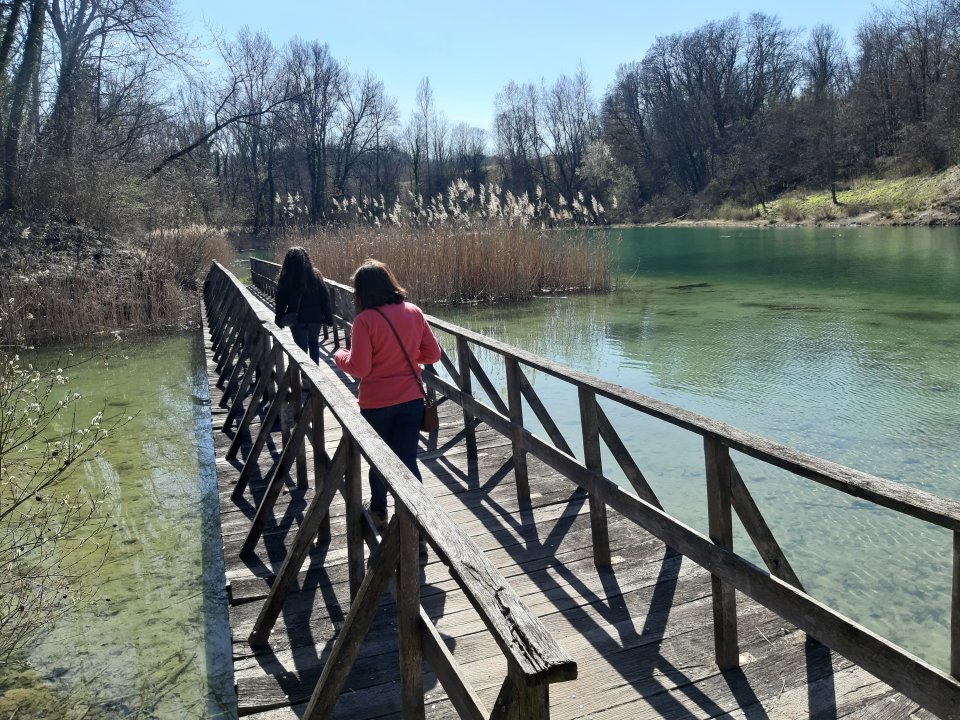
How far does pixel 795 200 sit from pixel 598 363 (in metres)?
44.4

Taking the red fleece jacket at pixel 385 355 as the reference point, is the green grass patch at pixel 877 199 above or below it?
above

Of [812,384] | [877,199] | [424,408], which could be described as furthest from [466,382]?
[877,199]

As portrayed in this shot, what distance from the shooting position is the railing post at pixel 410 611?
1.96 m

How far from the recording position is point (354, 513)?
3031mm

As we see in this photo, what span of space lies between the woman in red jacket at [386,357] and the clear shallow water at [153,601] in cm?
122

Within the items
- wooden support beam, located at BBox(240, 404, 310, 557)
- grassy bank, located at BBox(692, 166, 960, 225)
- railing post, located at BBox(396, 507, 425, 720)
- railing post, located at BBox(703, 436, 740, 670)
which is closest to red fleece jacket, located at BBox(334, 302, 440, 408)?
wooden support beam, located at BBox(240, 404, 310, 557)

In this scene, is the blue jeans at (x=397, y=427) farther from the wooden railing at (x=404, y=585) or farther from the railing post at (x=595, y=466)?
the railing post at (x=595, y=466)

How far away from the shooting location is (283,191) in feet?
192

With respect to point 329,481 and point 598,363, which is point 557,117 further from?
point 329,481

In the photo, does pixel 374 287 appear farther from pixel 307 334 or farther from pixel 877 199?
pixel 877 199

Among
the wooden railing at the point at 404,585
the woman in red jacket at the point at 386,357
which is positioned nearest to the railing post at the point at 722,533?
the wooden railing at the point at 404,585

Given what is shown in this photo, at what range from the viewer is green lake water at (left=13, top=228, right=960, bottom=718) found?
4082 mm

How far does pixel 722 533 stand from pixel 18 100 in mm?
18771

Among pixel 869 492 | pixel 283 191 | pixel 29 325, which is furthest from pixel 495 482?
pixel 283 191
